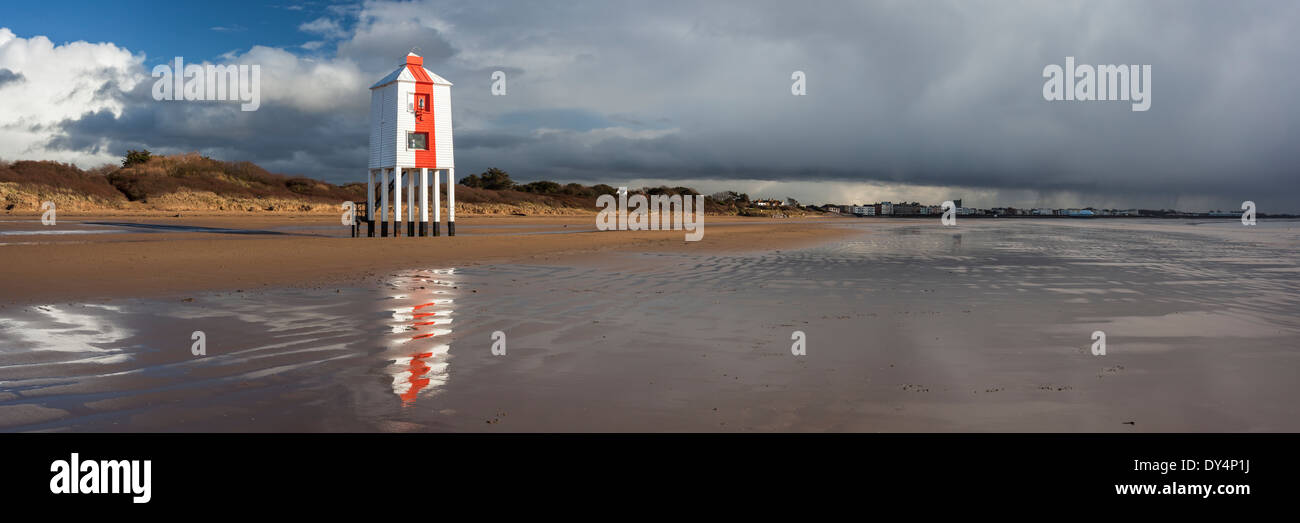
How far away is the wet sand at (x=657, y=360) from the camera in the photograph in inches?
201

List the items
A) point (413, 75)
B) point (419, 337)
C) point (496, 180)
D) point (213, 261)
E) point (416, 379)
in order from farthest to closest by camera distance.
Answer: point (496, 180)
point (413, 75)
point (213, 261)
point (419, 337)
point (416, 379)

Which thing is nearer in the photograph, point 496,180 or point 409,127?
point 409,127

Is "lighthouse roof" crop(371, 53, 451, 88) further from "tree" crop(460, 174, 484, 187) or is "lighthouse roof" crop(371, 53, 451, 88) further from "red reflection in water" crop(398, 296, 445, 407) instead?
"tree" crop(460, 174, 484, 187)

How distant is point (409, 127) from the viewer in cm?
3111

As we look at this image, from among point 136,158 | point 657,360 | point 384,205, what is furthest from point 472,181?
point 657,360

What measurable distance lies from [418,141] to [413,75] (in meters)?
2.76

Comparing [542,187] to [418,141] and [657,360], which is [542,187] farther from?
[657,360]
